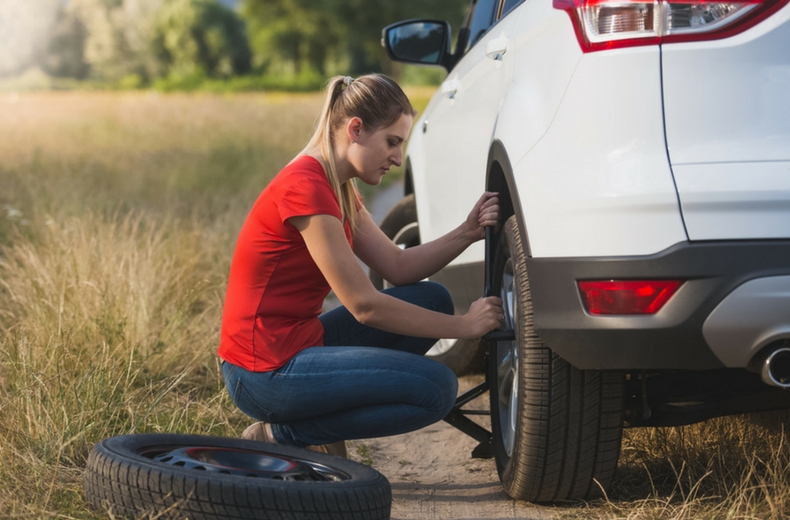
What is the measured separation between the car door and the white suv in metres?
0.37

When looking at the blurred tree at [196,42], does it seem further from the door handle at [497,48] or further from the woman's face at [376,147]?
the woman's face at [376,147]

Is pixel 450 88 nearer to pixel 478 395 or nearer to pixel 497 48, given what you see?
pixel 497 48

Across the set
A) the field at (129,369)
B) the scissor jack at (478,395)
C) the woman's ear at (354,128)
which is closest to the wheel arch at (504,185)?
the scissor jack at (478,395)

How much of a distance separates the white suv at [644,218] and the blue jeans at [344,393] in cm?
36

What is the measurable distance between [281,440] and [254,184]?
23.7 feet

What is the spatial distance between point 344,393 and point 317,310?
0.35 meters

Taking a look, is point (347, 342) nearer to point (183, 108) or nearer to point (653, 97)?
point (653, 97)

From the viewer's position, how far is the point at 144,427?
309 centimetres

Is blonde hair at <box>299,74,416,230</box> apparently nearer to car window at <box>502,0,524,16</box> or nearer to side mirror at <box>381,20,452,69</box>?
car window at <box>502,0,524,16</box>

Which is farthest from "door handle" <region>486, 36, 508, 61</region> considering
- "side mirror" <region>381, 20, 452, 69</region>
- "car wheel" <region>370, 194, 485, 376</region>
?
"car wheel" <region>370, 194, 485, 376</region>

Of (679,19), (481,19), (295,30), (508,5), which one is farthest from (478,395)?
(295,30)

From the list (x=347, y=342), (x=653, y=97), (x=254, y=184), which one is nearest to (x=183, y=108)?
(x=254, y=184)

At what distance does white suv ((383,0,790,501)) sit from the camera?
2.03 meters

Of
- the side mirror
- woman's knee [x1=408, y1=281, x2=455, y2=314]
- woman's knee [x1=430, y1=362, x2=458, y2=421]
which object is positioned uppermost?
the side mirror
